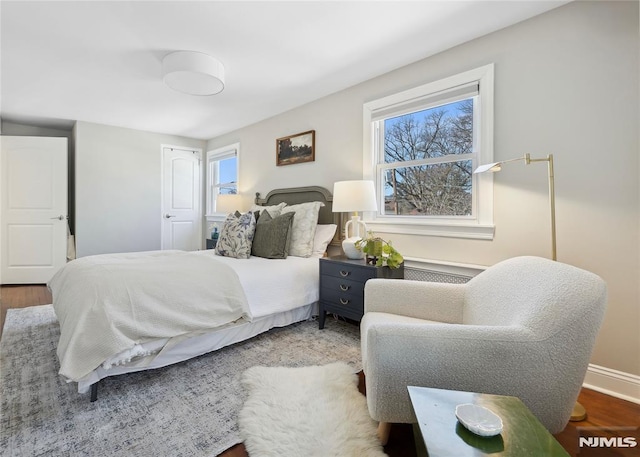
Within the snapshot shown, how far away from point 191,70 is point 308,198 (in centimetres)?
165

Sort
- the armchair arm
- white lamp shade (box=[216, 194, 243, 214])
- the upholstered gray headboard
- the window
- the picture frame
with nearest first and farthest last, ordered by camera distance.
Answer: the armchair arm
the upholstered gray headboard
the picture frame
white lamp shade (box=[216, 194, 243, 214])
the window

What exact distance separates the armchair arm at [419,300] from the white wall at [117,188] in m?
4.41

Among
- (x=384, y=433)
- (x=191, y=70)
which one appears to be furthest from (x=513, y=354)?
(x=191, y=70)

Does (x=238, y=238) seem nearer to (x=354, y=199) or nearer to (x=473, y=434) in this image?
(x=354, y=199)

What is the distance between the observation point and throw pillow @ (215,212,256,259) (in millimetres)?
2816

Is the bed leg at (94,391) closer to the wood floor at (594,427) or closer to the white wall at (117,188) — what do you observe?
the wood floor at (594,427)

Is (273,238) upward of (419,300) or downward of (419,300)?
upward

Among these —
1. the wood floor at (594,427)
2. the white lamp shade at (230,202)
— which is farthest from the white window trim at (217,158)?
the wood floor at (594,427)

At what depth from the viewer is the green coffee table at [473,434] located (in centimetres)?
73

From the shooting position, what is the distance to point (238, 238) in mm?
2863

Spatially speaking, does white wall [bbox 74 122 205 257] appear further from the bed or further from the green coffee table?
the green coffee table

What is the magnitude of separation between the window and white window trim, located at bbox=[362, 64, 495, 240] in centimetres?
276

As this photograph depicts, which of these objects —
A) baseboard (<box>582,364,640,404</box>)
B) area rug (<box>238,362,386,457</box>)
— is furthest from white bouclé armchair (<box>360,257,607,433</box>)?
baseboard (<box>582,364,640,404</box>)

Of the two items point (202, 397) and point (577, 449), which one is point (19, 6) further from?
point (577, 449)
